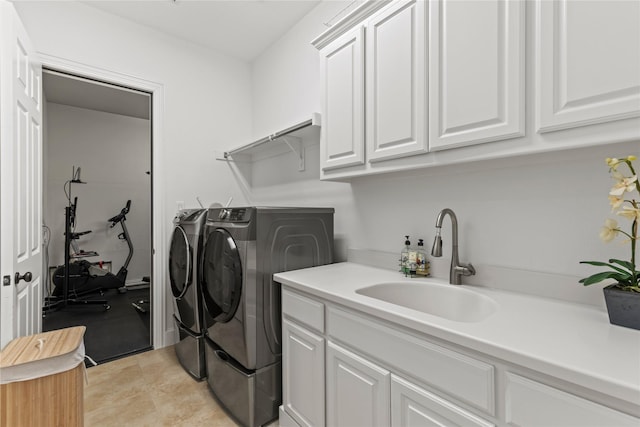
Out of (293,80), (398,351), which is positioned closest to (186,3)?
(293,80)

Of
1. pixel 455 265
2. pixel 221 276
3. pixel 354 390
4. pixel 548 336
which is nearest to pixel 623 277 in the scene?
pixel 548 336

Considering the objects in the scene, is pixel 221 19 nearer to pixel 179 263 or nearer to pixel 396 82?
pixel 396 82

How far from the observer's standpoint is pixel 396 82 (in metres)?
1.38

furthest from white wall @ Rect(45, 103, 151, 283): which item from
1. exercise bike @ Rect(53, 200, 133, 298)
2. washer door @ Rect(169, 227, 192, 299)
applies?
washer door @ Rect(169, 227, 192, 299)

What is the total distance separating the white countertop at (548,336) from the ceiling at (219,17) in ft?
7.83

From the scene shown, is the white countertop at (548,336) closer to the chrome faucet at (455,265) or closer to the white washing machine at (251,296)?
the chrome faucet at (455,265)

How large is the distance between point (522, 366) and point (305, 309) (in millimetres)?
905

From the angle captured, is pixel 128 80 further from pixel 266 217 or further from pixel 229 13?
pixel 266 217

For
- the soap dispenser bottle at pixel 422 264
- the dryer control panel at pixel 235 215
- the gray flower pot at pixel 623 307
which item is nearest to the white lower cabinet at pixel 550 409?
the gray flower pot at pixel 623 307

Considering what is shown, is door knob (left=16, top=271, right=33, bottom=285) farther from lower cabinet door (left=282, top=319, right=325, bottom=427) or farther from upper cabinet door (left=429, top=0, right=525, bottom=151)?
upper cabinet door (left=429, top=0, right=525, bottom=151)

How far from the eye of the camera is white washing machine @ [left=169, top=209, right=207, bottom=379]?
6.77 feet

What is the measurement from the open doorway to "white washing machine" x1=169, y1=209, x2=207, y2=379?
123cm

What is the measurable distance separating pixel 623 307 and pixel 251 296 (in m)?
1.44

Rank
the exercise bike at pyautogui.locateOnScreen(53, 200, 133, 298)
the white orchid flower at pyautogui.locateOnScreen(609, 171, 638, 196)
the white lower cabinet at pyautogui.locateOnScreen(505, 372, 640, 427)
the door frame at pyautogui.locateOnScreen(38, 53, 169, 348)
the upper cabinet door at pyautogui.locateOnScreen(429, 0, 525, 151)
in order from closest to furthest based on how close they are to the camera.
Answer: the white lower cabinet at pyautogui.locateOnScreen(505, 372, 640, 427), the white orchid flower at pyautogui.locateOnScreen(609, 171, 638, 196), the upper cabinet door at pyautogui.locateOnScreen(429, 0, 525, 151), the door frame at pyautogui.locateOnScreen(38, 53, 169, 348), the exercise bike at pyautogui.locateOnScreen(53, 200, 133, 298)
